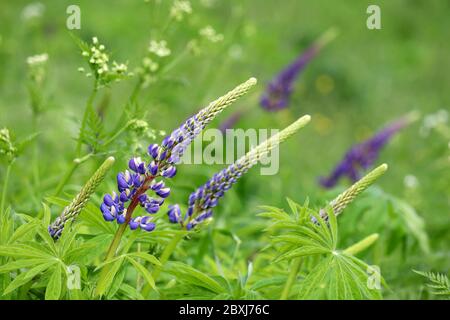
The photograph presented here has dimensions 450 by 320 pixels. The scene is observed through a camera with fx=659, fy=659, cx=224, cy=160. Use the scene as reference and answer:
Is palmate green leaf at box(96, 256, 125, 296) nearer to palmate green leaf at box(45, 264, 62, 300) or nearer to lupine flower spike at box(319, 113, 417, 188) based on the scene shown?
palmate green leaf at box(45, 264, 62, 300)

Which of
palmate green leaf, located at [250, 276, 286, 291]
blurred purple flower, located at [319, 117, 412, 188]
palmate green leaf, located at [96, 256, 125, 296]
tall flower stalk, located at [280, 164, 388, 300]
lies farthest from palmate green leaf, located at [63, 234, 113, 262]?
blurred purple flower, located at [319, 117, 412, 188]

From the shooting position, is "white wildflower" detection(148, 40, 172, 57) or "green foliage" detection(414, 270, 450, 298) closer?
"green foliage" detection(414, 270, 450, 298)

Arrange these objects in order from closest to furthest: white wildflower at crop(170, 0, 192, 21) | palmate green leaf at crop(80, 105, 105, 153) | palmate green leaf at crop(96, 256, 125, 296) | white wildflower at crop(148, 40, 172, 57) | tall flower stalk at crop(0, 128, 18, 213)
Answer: palmate green leaf at crop(96, 256, 125, 296)
tall flower stalk at crop(0, 128, 18, 213)
palmate green leaf at crop(80, 105, 105, 153)
white wildflower at crop(148, 40, 172, 57)
white wildflower at crop(170, 0, 192, 21)

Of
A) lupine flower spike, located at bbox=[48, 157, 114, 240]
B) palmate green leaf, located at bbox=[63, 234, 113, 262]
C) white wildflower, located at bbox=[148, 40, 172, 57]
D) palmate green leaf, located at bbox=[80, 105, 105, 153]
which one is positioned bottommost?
palmate green leaf, located at bbox=[63, 234, 113, 262]

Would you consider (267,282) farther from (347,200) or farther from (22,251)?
(22,251)

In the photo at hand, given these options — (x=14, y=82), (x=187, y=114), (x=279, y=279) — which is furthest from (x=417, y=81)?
(x=279, y=279)
